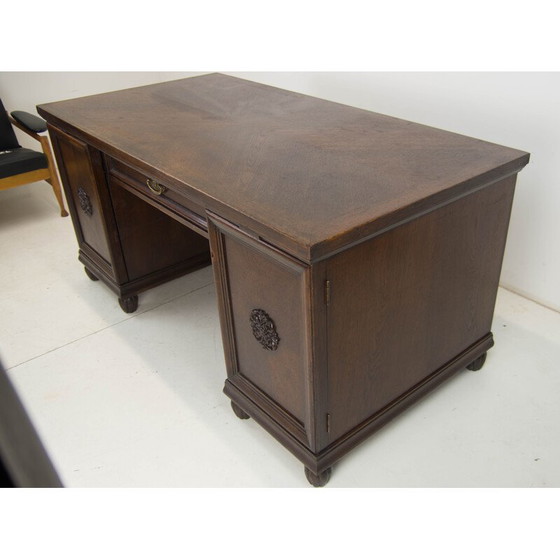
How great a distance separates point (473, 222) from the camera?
1670mm

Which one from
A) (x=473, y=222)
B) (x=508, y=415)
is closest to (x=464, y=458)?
(x=508, y=415)

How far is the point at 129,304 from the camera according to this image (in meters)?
2.52

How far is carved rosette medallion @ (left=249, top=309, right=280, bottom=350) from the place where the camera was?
5.24ft

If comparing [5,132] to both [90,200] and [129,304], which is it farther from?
[129,304]

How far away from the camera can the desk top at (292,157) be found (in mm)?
1396

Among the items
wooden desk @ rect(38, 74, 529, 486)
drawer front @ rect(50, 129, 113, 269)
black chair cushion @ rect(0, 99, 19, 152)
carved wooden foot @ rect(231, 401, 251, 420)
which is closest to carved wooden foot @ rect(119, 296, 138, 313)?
drawer front @ rect(50, 129, 113, 269)

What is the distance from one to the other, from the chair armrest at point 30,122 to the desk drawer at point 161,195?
4.17 ft

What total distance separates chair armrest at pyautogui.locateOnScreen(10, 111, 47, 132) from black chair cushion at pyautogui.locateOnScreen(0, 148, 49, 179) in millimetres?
134

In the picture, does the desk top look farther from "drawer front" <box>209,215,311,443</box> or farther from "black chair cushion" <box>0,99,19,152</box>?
"black chair cushion" <box>0,99,19,152</box>

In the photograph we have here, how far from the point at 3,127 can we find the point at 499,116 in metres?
2.76

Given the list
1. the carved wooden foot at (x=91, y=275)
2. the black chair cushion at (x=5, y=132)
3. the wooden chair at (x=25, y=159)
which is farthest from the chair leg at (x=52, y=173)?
the carved wooden foot at (x=91, y=275)

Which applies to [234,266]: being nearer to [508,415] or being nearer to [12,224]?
[508,415]

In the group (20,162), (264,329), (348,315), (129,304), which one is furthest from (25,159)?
(348,315)

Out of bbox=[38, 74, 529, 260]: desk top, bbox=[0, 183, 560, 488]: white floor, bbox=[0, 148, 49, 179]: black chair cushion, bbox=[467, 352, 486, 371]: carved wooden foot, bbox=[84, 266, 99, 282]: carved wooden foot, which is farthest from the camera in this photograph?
bbox=[0, 148, 49, 179]: black chair cushion
